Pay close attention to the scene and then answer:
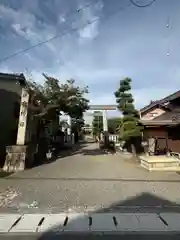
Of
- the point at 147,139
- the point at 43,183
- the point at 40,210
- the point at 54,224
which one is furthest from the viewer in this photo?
the point at 147,139

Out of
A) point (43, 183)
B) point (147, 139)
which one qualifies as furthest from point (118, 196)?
point (147, 139)

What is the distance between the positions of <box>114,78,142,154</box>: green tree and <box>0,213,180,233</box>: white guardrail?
14.6 metres

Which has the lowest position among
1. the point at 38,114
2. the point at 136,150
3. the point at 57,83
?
the point at 136,150

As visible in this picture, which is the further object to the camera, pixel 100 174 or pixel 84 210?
pixel 100 174

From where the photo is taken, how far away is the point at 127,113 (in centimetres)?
2370

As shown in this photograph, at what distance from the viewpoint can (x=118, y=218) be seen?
253 inches

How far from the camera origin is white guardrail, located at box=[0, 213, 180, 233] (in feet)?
18.6

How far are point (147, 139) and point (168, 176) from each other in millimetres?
10150

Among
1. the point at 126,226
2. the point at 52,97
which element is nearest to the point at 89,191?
the point at 126,226

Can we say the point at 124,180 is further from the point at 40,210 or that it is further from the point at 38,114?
the point at 38,114

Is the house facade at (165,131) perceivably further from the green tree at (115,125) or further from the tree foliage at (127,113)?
the green tree at (115,125)

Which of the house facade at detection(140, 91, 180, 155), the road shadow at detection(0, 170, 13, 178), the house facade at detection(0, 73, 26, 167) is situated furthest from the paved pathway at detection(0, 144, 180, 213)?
A: the house facade at detection(0, 73, 26, 167)

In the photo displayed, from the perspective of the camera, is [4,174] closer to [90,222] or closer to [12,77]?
[90,222]

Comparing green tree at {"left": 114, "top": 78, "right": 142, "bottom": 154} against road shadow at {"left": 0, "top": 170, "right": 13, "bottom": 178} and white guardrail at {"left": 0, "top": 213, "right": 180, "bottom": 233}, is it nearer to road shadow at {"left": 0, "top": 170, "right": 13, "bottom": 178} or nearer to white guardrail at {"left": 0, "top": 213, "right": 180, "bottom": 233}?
road shadow at {"left": 0, "top": 170, "right": 13, "bottom": 178}
